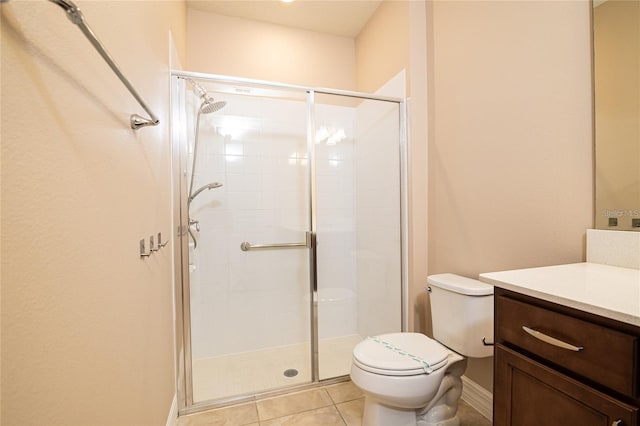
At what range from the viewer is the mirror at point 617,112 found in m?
1.02

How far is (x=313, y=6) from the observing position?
229 centimetres

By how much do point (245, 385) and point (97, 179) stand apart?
1.73 meters

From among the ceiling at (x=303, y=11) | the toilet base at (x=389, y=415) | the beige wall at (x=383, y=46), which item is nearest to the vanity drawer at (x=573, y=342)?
the toilet base at (x=389, y=415)

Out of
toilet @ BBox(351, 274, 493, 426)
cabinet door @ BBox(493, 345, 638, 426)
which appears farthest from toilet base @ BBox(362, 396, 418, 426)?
cabinet door @ BBox(493, 345, 638, 426)

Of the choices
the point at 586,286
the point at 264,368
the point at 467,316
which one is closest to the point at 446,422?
the point at 467,316

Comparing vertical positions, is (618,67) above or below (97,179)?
above

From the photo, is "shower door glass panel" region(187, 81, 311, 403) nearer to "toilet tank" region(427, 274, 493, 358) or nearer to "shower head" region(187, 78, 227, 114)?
"shower head" region(187, 78, 227, 114)

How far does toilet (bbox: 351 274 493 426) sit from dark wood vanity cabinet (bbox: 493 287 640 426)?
342mm

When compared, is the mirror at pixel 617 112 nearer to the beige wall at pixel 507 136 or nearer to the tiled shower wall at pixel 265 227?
the beige wall at pixel 507 136

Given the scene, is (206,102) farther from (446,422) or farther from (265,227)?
(446,422)

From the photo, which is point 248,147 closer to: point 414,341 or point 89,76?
point 89,76

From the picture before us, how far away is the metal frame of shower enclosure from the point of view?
1.71m

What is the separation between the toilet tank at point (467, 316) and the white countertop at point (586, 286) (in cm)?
38

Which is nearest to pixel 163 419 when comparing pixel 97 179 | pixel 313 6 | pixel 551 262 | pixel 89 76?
pixel 97 179
